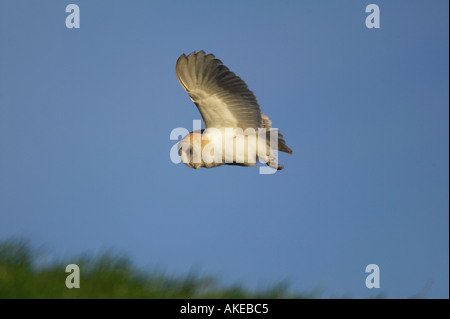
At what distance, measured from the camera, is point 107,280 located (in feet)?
26.4

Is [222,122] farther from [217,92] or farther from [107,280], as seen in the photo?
[107,280]

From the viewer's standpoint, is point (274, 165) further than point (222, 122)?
Yes

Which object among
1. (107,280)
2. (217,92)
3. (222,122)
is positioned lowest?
(107,280)

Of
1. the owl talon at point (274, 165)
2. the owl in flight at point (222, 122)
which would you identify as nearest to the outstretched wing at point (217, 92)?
the owl in flight at point (222, 122)

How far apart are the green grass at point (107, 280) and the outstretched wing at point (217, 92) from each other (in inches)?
83.1

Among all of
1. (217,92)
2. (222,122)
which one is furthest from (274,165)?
(217,92)

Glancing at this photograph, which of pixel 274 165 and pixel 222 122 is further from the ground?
pixel 222 122

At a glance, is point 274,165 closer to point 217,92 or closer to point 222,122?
point 222,122

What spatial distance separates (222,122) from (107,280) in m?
2.54

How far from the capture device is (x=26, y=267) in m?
8.04

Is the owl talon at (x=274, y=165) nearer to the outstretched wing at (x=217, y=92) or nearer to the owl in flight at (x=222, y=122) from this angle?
the owl in flight at (x=222, y=122)
